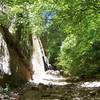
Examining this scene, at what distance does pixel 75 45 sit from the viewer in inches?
1099

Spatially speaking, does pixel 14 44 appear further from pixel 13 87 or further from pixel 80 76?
pixel 80 76

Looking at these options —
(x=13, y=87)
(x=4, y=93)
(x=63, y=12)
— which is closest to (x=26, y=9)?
(x=63, y=12)

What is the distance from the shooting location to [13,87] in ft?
56.6

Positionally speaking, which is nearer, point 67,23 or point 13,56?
point 67,23

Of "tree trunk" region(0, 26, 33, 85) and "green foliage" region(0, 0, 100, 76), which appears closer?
"green foliage" region(0, 0, 100, 76)

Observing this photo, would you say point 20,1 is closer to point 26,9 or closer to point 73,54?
point 26,9

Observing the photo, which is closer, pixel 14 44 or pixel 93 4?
pixel 93 4

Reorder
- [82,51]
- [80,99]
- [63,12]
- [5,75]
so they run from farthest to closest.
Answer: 1. [82,51]
2. [5,75]
3. [63,12]
4. [80,99]

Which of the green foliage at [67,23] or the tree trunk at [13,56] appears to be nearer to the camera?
the green foliage at [67,23]

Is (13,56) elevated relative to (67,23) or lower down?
lower down

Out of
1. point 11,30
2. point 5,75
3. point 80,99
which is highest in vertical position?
point 11,30

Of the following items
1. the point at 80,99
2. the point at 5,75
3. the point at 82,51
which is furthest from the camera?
the point at 82,51

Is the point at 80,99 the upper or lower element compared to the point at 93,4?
lower

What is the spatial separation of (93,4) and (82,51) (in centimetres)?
1415
